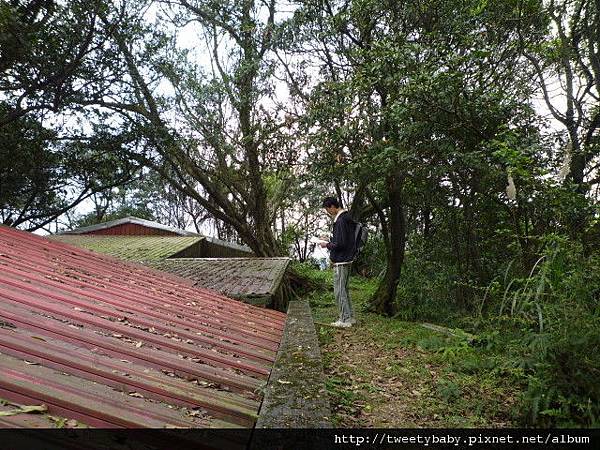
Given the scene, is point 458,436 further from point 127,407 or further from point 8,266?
point 8,266

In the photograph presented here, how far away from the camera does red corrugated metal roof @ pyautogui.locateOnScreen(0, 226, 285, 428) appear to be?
179 cm

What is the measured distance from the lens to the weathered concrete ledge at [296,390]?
6.70 ft

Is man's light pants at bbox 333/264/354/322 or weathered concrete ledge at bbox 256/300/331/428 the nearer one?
weathered concrete ledge at bbox 256/300/331/428

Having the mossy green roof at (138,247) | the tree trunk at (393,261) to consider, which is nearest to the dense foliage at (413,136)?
the tree trunk at (393,261)

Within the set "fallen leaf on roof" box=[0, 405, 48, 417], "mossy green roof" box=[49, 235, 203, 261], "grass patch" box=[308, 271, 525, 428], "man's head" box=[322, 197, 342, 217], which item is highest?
"man's head" box=[322, 197, 342, 217]

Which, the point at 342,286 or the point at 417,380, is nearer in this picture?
the point at 417,380

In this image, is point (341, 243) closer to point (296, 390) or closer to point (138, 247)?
point (296, 390)

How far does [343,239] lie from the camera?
668cm

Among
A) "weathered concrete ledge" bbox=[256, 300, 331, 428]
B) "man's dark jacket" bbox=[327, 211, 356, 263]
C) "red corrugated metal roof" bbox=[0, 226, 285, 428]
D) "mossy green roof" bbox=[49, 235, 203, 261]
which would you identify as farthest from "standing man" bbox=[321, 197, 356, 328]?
"mossy green roof" bbox=[49, 235, 203, 261]

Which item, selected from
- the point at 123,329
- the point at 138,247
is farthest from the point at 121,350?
the point at 138,247

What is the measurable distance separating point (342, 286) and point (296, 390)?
4.51 metres

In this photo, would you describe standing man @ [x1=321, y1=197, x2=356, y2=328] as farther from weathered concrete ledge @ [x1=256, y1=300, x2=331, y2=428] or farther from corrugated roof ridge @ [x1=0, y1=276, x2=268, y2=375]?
corrugated roof ridge @ [x1=0, y1=276, x2=268, y2=375]

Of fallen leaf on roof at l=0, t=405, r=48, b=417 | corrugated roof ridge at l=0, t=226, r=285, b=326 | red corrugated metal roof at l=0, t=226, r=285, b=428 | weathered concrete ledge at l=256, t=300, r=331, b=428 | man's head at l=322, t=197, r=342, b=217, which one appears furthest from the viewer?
man's head at l=322, t=197, r=342, b=217

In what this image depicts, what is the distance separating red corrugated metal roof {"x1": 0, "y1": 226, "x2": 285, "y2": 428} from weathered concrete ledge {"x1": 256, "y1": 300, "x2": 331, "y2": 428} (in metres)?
0.09
